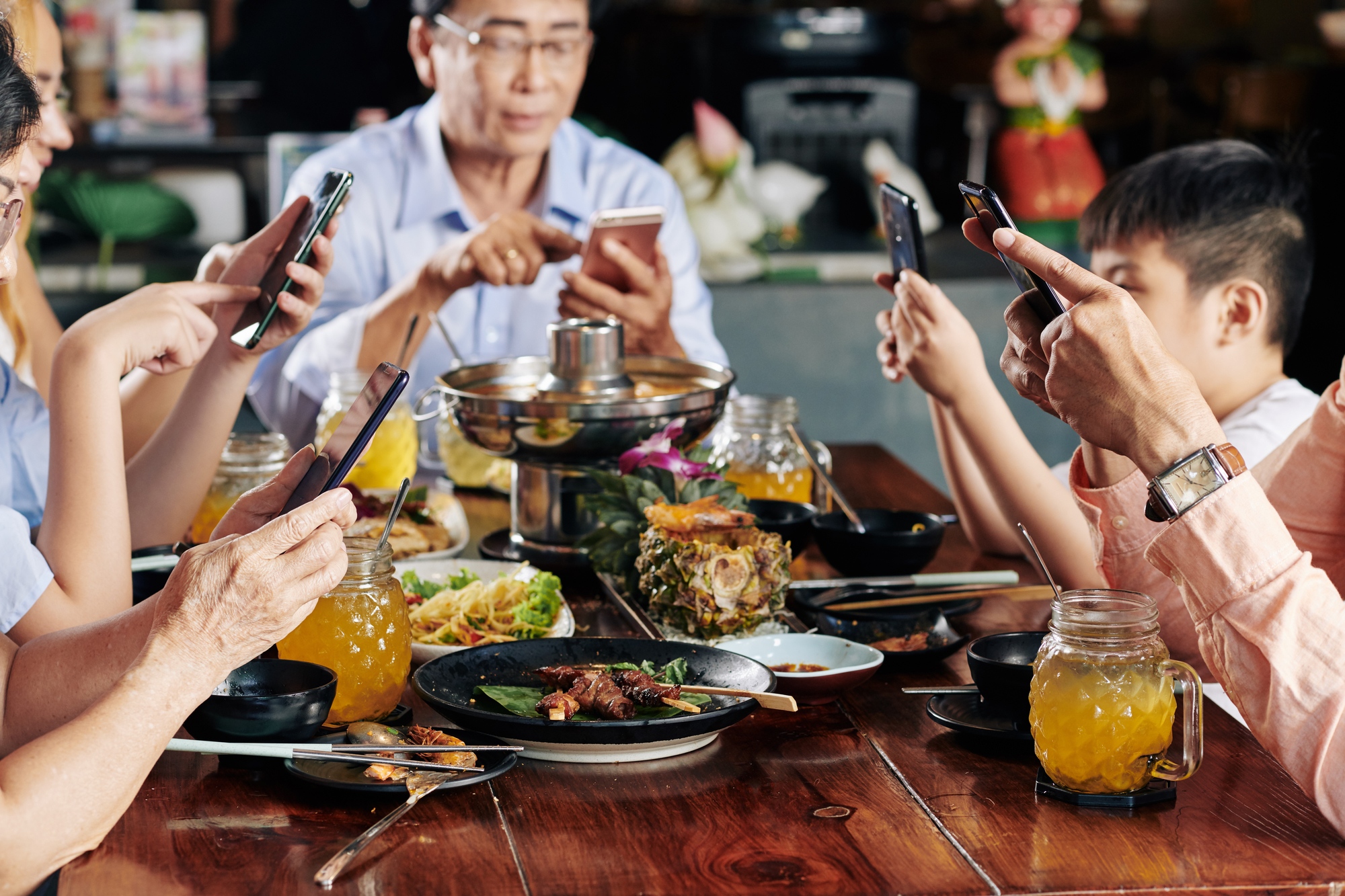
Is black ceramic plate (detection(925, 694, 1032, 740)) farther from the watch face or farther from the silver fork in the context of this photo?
the silver fork

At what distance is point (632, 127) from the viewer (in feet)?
15.6

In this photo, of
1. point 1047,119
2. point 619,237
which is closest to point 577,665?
point 619,237

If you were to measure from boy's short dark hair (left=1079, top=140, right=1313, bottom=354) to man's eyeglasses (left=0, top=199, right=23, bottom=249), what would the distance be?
56.8 inches

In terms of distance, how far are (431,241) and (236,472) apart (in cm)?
113

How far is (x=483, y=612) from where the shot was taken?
5.12ft

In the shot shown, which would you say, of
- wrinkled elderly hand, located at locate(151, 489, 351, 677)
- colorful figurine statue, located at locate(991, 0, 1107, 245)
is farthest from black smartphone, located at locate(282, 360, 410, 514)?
colorful figurine statue, located at locate(991, 0, 1107, 245)

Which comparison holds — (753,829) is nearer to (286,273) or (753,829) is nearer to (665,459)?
(665,459)

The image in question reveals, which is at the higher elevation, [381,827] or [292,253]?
[292,253]

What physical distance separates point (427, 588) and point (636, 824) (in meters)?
0.65

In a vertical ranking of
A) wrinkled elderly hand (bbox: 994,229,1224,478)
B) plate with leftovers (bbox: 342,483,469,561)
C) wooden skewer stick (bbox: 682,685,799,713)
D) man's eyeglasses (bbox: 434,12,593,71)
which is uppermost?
man's eyeglasses (bbox: 434,12,593,71)

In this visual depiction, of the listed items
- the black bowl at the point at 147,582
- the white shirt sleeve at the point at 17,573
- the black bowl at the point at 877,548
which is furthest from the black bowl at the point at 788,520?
the white shirt sleeve at the point at 17,573

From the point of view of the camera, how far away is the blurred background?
12.4 ft

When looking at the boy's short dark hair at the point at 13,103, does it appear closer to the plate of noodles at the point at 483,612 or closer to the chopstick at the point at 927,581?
the plate of noodles at the point at 483,612

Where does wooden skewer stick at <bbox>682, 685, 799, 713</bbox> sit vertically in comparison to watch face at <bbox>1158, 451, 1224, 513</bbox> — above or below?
below
